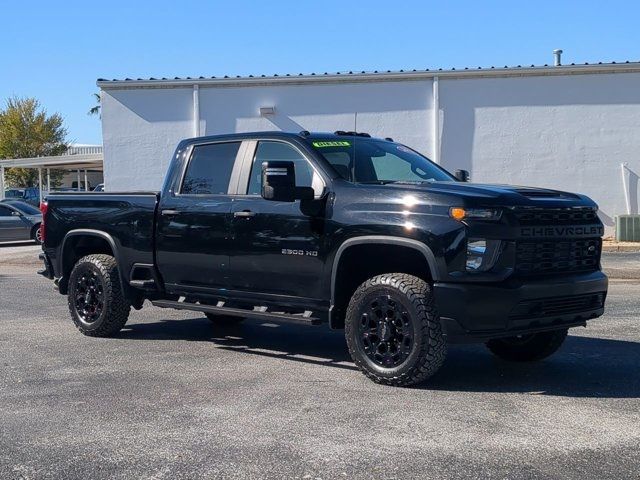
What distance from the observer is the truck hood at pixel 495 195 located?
5.64 m

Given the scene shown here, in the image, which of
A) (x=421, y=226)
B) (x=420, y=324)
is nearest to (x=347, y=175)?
(x=421, y=226)

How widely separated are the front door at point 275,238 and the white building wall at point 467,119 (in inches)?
532

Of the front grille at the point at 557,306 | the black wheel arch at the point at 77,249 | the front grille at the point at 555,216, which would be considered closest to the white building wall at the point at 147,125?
the black wheel arch at the point at 77,249

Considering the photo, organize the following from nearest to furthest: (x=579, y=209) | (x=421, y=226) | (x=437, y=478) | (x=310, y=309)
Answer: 1. (x=437, y=478)
2. (x=421, y=226)
3. (x=579, y=209)
4. (x=310, y=309)

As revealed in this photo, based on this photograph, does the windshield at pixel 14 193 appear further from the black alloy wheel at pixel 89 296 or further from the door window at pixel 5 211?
the black alloy wheel at pixel 89 296

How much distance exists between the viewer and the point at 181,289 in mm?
7664

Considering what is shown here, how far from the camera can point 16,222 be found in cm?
2311

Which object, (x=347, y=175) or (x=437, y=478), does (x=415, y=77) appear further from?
(x=437, y=478)

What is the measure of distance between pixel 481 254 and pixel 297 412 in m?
1.73

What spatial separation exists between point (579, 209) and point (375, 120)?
14581 millimetres

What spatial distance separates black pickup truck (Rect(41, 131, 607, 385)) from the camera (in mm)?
5633

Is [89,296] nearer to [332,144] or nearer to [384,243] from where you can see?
[332,144]

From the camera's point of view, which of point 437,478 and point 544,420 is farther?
point 544,420

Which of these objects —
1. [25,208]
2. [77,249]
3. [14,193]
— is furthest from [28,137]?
[77,249]
